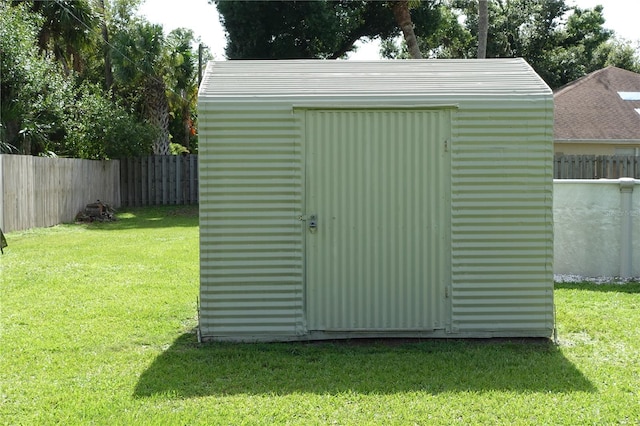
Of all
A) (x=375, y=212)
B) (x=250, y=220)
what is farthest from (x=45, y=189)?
(x=375, y=212)

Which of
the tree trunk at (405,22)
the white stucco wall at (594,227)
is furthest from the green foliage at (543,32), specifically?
the white stucco wall at (594,227)

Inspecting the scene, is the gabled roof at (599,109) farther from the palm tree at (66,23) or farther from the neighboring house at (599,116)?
the palm tree at (66,23)

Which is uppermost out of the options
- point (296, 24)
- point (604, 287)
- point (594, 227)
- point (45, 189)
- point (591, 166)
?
point (296, 24)

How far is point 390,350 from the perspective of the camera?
22.5 feet

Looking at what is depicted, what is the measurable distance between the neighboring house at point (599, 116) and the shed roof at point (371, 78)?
15699 millimetres

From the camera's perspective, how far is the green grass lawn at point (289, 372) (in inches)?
204

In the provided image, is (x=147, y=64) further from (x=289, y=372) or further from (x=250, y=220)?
(x=289, y=372)

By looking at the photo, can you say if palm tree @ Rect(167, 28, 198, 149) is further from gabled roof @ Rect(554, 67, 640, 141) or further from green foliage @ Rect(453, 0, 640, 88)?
gabled roof @ Rect(554, 67, 640, 141)

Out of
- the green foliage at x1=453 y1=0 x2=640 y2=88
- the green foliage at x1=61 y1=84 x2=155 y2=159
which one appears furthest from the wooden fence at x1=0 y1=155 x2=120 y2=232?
the green foliage at x1=453 y1=0 x2=640 y2=88

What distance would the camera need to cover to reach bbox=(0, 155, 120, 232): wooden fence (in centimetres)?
1666

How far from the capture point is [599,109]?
2464cm

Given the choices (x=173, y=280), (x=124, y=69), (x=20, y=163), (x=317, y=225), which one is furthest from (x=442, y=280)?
(x=124, y=69)

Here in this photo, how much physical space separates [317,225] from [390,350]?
1238mm

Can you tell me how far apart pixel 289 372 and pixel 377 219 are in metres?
1.65
